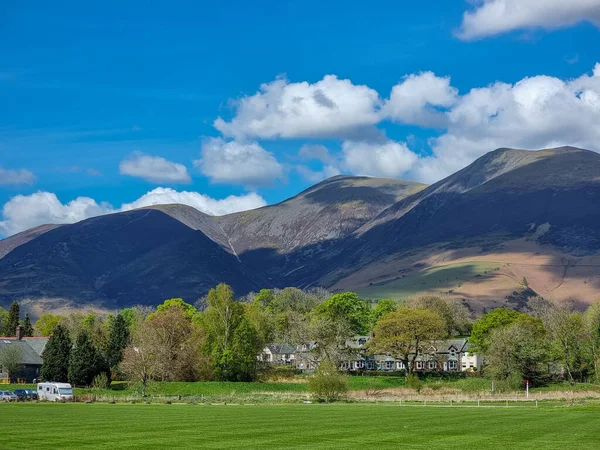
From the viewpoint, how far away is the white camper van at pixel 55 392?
323ft

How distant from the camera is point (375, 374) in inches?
6255

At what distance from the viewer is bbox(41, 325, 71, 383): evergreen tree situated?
4838 inches

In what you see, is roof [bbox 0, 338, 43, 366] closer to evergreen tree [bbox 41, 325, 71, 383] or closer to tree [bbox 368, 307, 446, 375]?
evergreen tree [bbox 41, 325, 71, 383]

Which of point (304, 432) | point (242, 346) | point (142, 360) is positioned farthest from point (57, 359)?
point (304, 432)

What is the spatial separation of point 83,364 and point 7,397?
24.6 metres

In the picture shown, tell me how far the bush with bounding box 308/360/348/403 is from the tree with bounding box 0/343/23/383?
5781 centimetres

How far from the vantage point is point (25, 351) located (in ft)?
459

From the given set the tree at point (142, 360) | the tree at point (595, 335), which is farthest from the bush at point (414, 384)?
the tree at point (142, 360)

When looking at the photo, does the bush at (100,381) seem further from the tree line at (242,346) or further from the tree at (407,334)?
the tree at (407,334)

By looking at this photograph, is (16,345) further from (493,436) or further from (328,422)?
(493,436)

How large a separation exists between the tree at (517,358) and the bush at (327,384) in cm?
3414

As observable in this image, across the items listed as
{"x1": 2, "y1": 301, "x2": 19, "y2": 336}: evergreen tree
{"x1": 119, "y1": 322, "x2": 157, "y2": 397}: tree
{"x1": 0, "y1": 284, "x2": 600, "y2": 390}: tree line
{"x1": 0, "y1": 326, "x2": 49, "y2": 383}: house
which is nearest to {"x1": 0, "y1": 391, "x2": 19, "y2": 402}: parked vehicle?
{"x1": 119, "y1": 322, "x2": 157, "y2": 397}: tree

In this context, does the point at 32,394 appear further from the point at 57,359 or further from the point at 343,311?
the point at 343,311

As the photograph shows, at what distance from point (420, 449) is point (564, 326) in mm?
104222
